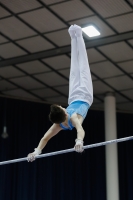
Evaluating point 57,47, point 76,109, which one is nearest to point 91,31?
point 57,47

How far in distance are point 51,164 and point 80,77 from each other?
26.8 feet

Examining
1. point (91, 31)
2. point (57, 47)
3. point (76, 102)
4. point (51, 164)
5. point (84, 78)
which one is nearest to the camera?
point (76, 102)

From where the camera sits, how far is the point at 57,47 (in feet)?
38.5

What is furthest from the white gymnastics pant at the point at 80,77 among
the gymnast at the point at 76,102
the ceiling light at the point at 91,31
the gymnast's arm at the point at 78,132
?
the ceiling light at the point at 91,31

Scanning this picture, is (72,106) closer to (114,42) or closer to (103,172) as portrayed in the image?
(114,42)

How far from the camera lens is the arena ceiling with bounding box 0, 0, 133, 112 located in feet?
33.1

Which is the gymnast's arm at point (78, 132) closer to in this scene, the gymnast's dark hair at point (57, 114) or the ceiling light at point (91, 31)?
the gymnast's dark hair at point (57, 114)

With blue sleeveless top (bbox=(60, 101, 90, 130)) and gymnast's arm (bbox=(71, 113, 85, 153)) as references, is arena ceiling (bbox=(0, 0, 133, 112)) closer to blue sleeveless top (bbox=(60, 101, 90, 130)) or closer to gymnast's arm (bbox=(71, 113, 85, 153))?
blue sleeveless top (bbox=(60, 101, 90, 130))

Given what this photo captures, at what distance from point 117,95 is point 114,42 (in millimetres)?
3515

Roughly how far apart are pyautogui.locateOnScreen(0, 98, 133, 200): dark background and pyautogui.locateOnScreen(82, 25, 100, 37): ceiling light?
4554 mm

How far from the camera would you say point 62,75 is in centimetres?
1318

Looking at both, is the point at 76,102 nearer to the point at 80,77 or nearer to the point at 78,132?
the point at 80,77

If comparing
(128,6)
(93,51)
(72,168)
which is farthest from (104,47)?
(72,168)

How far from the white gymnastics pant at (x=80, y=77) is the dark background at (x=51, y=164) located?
7465mm
